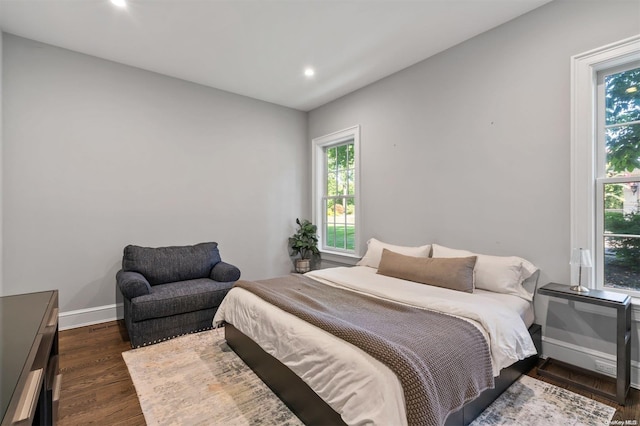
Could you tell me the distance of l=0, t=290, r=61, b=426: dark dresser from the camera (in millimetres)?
801

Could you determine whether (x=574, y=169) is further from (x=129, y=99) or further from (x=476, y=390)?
(x=129, y=99)

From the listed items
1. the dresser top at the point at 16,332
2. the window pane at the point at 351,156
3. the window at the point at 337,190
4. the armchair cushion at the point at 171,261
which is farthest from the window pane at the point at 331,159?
the dresser top at the point at 16,332

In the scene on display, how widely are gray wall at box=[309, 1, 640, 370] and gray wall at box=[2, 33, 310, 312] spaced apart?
1.98 m

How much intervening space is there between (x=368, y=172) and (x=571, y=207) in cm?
227

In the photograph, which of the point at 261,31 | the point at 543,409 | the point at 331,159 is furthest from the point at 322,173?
the point at 543,409

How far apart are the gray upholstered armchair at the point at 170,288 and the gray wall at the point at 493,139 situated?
7.19 ft

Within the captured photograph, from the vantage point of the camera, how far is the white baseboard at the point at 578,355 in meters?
2.14

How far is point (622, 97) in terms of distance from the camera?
2.30 meters

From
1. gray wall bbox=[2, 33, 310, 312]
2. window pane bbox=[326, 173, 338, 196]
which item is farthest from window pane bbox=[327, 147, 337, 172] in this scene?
gray wall bbox=[2, 33, 310, 312]

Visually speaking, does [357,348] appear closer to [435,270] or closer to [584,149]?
[435,270]

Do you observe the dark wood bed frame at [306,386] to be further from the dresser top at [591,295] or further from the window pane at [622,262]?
the window pane at [622,262]

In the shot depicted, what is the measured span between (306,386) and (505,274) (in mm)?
1910

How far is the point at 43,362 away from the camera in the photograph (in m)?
1.11

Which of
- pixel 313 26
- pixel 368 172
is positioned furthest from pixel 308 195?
pixel 313 26
